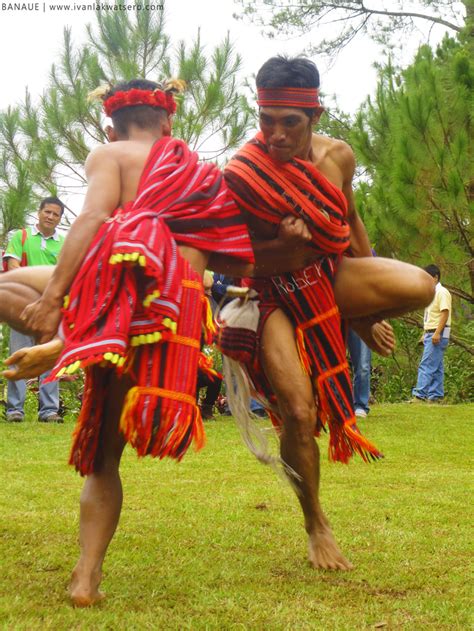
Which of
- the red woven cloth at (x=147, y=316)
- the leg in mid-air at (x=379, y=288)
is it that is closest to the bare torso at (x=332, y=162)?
the leg in mid-air at (x=379, y=288)

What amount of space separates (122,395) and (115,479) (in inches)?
11.8

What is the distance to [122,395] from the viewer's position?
307 cm

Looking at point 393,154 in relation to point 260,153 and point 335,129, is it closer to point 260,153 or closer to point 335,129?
point 335,129

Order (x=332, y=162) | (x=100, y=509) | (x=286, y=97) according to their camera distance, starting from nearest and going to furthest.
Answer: (x=100, y=509) < (x=286, y=97) < (x=332, y=162)

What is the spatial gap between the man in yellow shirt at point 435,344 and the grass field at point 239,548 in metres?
4.87

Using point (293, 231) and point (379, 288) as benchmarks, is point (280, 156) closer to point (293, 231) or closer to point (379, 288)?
point (293, 231)

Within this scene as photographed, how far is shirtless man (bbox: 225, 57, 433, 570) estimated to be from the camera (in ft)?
11.6

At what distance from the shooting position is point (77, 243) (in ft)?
9.75

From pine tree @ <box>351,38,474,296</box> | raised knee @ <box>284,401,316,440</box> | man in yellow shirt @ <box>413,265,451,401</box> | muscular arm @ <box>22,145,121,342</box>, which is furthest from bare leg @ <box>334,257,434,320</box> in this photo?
pine tree @ <box>351,38,474,296</box>

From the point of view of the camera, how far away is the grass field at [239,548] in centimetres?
286

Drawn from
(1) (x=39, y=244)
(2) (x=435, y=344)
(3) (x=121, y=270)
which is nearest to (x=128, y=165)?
(3) (x=121, y=270)

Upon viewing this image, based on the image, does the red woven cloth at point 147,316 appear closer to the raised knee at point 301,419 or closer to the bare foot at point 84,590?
the bare foot at point 84,590

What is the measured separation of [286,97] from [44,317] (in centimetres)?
130

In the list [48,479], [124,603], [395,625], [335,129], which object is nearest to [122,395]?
[124,603]
